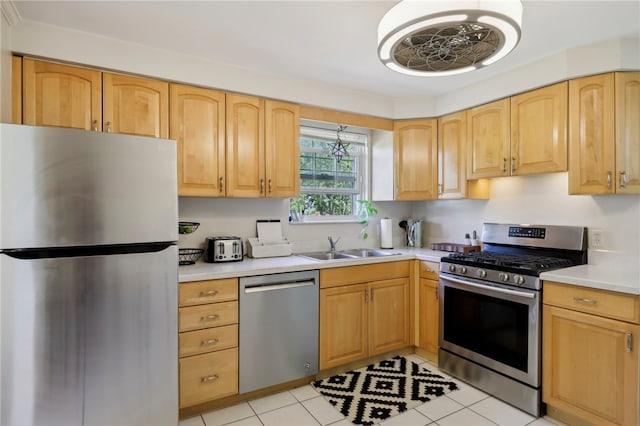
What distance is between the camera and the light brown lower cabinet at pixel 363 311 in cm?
271

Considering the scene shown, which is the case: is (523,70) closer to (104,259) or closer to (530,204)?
(530,204)

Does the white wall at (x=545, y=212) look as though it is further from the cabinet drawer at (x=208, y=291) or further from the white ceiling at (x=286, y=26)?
the cabinet drawer at (x=208, y=291)

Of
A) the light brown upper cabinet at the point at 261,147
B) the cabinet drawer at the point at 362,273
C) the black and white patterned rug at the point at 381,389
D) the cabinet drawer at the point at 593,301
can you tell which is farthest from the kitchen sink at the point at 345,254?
the cabinet drawer at the point at 593,301

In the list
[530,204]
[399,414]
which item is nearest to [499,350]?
[399,414]

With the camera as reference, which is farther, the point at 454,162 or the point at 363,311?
the point at 454,162

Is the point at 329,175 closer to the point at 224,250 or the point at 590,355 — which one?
the point at 224,250

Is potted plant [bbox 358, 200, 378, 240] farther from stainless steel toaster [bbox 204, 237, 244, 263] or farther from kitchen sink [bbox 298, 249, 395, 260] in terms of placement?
stainless steel toaster [bbox 204, 237, 244, 263]

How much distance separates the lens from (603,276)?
2076 mm

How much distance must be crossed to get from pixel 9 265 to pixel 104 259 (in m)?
0.34

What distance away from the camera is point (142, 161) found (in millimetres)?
1754

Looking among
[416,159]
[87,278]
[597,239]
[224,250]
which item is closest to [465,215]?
[416,159]

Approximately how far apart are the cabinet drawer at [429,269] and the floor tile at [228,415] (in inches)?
68.0

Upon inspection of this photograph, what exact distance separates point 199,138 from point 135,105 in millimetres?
439

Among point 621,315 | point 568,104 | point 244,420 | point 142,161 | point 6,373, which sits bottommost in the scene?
point 244,420
